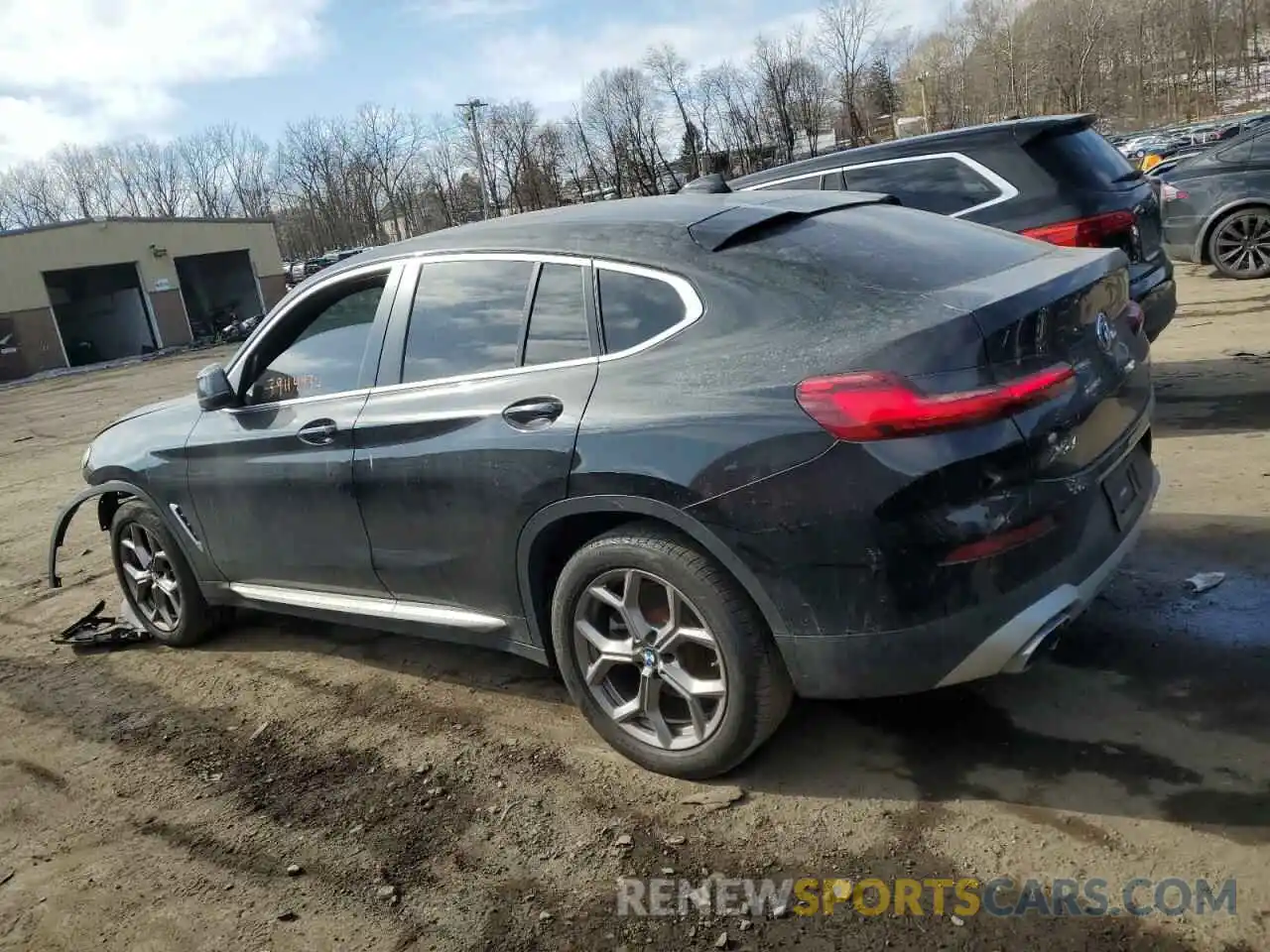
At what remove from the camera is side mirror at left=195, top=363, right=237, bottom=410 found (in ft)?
14.1

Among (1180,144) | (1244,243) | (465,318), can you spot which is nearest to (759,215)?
(465,318)

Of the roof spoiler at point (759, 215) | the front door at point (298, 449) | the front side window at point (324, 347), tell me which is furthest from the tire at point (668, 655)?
the front side window at point (324, 347)

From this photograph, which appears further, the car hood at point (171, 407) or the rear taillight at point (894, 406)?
the car hood at point (171, 407)

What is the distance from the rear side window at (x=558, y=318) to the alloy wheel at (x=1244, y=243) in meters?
10.9

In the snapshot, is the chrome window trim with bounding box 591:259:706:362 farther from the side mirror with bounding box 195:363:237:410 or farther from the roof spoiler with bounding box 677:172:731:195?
the side mirror with bounding box 195:363:237:410

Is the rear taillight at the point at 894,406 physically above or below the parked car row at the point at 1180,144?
below

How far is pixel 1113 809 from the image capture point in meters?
2.71

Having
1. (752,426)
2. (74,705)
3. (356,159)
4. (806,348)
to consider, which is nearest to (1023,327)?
(806,348)

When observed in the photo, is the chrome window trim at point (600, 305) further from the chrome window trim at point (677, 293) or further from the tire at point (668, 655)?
the tire at point (668, 655)

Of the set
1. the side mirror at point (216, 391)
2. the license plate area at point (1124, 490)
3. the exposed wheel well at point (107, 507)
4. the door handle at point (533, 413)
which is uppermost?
the side mirror at point (216, 391)

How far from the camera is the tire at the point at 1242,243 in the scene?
1113cm

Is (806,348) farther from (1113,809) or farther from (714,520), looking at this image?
(1113,809)

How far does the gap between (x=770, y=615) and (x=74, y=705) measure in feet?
11.6

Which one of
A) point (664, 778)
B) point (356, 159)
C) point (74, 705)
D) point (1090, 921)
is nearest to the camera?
point (1090, 921)
